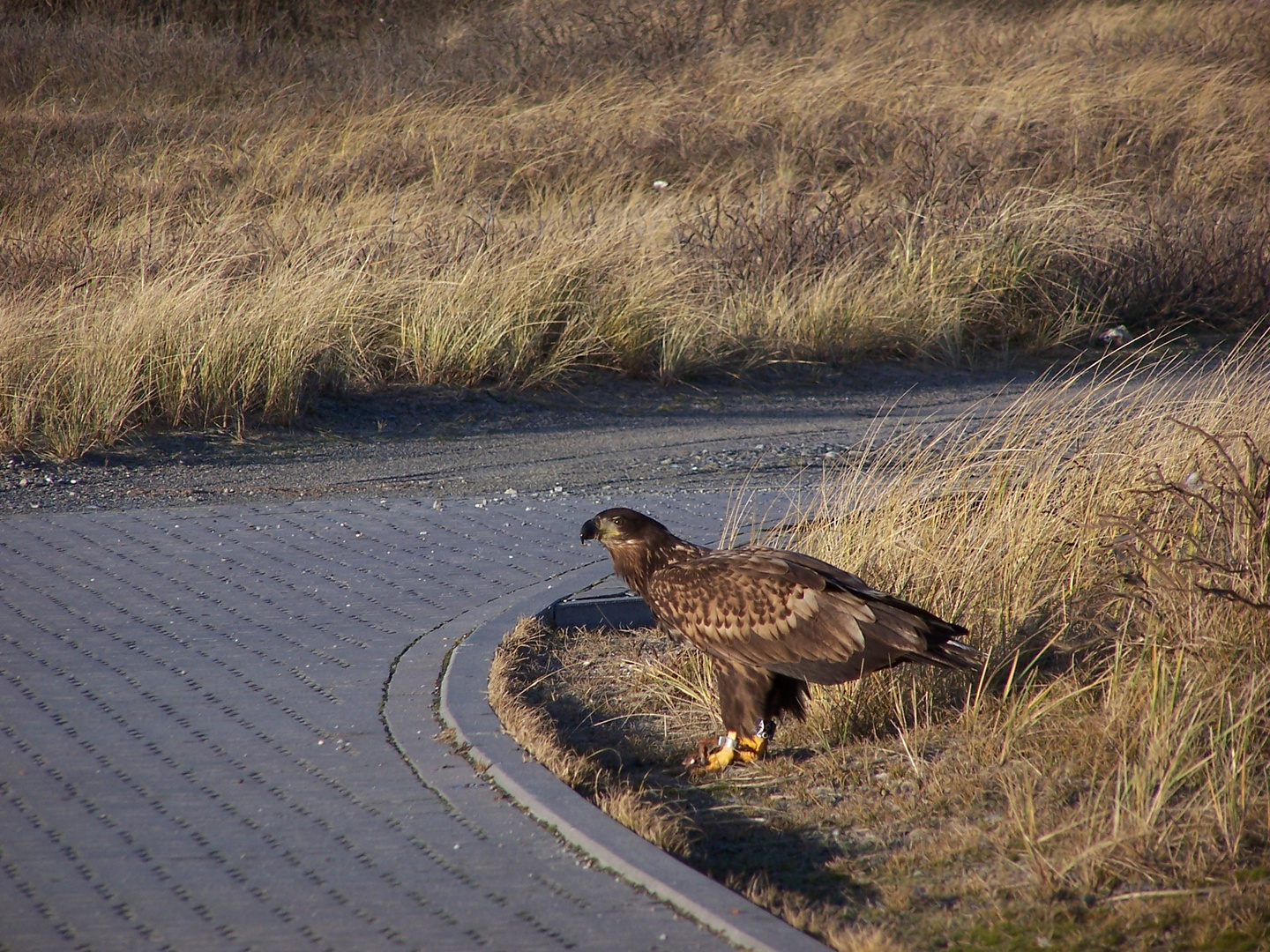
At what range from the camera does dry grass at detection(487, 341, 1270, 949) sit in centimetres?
342

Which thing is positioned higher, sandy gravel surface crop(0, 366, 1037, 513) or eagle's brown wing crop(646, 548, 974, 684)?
eagle's brown wing crop(646, 548, 974, 684)

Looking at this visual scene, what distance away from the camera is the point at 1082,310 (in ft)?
42.5

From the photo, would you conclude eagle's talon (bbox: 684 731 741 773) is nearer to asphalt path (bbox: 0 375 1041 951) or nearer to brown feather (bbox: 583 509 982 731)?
brown feather (bbox: 583 509 982 731)

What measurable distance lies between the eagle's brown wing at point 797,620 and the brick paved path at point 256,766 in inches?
37.8

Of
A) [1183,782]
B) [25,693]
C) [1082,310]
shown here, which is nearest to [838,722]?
[1183,782]

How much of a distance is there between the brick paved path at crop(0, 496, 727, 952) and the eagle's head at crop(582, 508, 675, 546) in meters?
0.88

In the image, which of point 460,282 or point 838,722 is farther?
point 460,282

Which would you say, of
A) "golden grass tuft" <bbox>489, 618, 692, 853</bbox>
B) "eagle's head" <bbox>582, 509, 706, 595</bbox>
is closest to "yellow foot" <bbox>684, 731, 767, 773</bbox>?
"golden grass tuft" <bbox>489, 618, 692, 853</bbox>

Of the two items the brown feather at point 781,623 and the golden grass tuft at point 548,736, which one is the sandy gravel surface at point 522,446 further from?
the brown feather at point 781,623

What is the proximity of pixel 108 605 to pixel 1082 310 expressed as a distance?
33.9ft

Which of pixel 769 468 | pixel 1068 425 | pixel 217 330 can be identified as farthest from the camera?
pixel 217 330

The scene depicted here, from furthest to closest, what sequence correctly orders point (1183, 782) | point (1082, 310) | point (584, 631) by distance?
point (1082, 310) → point (584, 631) → point (1183, 782)

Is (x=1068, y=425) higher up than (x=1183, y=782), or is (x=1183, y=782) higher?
(x=1068, y=425)

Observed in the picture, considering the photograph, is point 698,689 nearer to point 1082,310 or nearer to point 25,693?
point 25,693
